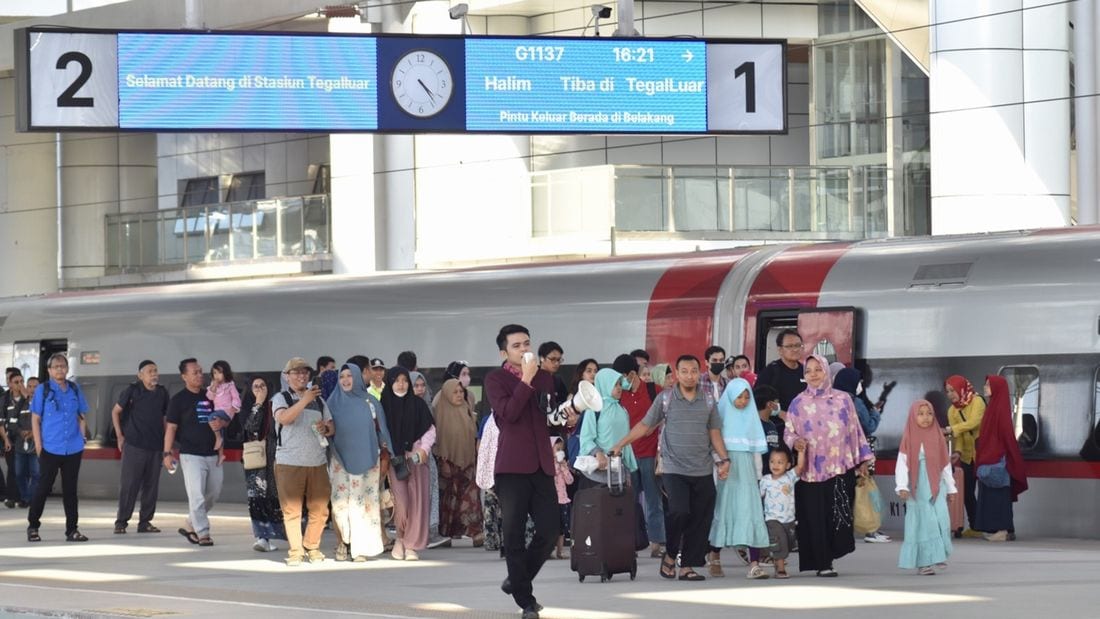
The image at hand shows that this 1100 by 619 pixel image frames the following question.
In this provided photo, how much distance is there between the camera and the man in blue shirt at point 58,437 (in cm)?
1770

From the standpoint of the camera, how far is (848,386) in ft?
53.0

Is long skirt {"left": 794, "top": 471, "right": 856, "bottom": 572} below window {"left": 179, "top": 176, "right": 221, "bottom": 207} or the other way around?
below

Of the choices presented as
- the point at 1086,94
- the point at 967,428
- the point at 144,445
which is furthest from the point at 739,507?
the point at 1086,94

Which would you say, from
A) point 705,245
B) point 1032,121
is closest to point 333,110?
point 1032,121

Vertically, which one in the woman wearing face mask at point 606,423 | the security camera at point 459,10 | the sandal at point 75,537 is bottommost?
the sandal at point 75,537

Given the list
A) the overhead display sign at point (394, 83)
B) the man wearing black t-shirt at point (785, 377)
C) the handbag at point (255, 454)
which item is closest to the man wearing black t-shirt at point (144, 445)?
the overhead display sign at point (394, 83)

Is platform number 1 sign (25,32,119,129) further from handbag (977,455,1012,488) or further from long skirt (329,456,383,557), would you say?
handbag (977,455,1012,488)

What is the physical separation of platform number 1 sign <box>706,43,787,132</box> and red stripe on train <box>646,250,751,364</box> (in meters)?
1.61

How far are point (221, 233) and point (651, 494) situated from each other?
1119 inches

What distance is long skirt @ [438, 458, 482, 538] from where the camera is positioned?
16.9m

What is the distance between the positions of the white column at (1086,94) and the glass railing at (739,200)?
4684 millimetres

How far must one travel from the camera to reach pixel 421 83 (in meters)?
19.4

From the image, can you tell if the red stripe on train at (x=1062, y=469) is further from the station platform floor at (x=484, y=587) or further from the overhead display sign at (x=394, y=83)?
the overhead display sign at (x=394, y=83)

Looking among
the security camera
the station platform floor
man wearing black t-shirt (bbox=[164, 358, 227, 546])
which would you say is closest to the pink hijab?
the station platform floor
